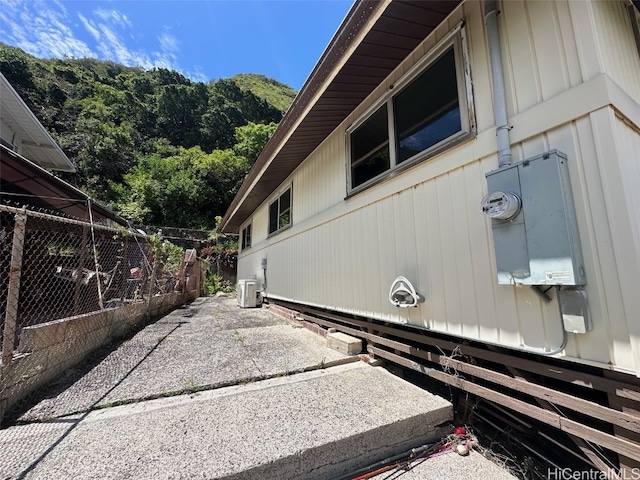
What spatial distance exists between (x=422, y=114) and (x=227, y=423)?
9.84 feet

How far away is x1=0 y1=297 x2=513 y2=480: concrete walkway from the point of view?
1430mm

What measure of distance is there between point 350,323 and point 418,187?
208cm

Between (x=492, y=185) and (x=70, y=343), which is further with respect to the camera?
(x=70, y=343)

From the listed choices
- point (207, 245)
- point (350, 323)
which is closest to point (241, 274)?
point (207, 245)

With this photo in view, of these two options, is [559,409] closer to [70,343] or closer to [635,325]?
[635,325]

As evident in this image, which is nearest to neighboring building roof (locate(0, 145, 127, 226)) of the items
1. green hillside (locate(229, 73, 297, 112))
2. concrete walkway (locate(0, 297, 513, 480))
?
concrete walkway (locate(0, 297, 513, 480))

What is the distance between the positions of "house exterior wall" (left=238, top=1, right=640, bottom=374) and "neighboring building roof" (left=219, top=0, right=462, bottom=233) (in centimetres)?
16

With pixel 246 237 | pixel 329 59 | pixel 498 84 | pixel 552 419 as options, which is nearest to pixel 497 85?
pixel 498 84

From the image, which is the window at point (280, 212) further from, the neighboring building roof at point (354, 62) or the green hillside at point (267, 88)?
the green hillside at point (267, 88)

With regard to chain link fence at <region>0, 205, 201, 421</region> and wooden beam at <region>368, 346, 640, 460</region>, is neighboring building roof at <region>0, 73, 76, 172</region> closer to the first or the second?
chain link fence at <region>0, 205, 201, 421</region>

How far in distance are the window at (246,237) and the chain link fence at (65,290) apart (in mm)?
2455

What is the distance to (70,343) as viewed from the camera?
2.68 m

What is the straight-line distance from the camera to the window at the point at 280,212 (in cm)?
618

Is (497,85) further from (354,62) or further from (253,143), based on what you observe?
(253,143)
